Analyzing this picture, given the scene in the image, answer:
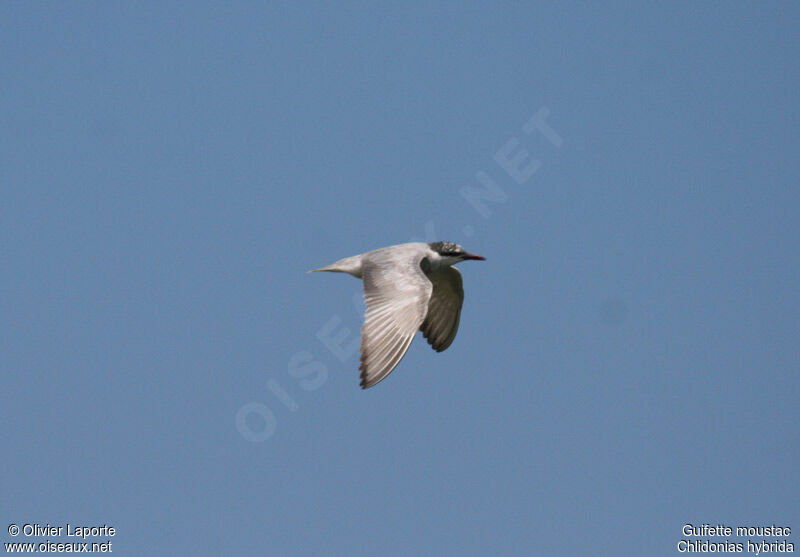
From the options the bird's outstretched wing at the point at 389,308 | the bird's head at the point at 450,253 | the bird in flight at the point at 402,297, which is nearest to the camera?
the bird's outstretched wing at the point at 389,308

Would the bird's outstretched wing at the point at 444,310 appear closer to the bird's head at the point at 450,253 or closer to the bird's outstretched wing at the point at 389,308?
the bird's head at the point at 450,253

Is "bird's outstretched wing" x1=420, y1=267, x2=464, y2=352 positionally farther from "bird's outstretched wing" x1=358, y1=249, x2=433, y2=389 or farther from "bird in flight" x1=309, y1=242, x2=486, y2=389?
"bird's outstretched wing" x1=358, y1=249, x2=433, y2=389

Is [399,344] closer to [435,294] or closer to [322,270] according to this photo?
[322,270]

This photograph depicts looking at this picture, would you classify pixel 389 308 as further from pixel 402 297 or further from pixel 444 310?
pixel 444 310

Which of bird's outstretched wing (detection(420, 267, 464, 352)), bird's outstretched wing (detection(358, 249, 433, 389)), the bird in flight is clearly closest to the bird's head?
the bird in flight

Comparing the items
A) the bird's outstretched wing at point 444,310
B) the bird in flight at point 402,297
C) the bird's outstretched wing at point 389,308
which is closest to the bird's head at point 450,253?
the bird in flight at point 402,297
